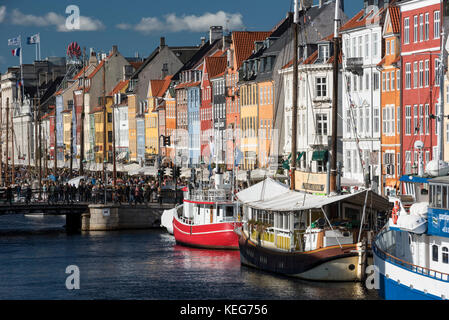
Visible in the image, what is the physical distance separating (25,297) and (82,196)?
1453 inches

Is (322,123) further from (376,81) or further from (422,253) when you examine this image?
(422,253)

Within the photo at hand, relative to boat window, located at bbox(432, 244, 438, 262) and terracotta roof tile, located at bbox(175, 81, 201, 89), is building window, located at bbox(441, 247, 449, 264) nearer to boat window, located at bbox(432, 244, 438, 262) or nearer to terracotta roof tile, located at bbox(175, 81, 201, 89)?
boat window, located at bbox(432, 244, 438, 262)

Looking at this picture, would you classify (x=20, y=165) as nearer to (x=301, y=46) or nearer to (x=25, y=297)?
(x=301, y=46)

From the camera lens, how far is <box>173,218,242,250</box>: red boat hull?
187 ft

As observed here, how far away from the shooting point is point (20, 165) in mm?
171875

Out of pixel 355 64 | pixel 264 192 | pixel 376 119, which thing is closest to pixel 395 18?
pixel 355 64

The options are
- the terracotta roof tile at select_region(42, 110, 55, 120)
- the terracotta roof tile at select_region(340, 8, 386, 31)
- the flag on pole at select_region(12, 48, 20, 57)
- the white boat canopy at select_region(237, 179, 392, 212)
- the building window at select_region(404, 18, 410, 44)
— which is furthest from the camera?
the terracotta roof tile at select_region(42, 110, 55, 120)

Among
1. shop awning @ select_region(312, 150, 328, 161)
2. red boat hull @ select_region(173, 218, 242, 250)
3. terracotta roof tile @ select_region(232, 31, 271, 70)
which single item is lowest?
red boat hull @ select_region(173, 218, 242, 250)

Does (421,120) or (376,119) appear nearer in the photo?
(421,120)

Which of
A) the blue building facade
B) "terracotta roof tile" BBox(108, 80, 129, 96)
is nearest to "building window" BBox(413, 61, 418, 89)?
the blue building facade

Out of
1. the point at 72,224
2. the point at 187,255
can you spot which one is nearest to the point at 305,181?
the point at 187,255

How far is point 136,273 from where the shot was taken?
47.0 meters

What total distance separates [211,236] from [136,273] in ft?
36.5

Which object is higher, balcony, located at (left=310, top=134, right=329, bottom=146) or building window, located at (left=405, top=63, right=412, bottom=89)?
building window, located at (left=405, top=63, right=412, bottom=89)
